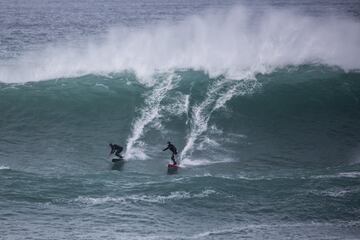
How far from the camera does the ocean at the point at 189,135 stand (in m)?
17.6

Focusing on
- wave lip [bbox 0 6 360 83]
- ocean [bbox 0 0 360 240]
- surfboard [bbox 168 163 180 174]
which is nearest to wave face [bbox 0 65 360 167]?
ocean [bbox 0 0 360 240]

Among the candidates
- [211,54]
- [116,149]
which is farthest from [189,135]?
[211,54]

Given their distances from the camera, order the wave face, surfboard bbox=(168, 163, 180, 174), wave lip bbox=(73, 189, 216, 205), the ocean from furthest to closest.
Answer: the wave face, surfboard bbox=(168, 163, 180, 174), wave lip bbox=(73, 189, 216, 205), the ocean

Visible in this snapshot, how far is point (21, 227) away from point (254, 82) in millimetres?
18441

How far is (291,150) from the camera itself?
25078 millimetres

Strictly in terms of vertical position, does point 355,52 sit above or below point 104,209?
above

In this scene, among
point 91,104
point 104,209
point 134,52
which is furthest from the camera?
point 134,52

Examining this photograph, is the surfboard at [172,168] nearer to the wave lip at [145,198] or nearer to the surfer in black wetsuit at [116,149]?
the surfer in black wetsuit at [116,149]

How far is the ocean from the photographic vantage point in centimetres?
1756

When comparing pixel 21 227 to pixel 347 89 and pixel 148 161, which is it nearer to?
pixel 148 161

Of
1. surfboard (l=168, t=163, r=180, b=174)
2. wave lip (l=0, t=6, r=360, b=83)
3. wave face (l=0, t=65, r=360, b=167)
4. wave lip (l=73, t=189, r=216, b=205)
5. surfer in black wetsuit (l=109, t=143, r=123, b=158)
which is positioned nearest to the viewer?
wave lip (l=73, t=189, r=216, b=205)

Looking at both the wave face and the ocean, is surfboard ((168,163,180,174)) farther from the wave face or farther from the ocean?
the wave face

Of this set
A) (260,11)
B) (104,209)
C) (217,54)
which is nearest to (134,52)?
(217,54)

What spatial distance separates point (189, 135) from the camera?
2644 cm
